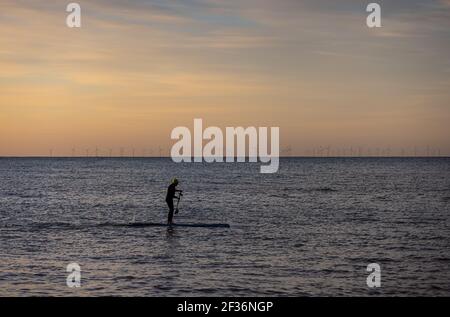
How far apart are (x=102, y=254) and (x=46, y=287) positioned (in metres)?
6.17

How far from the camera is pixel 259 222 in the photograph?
37656 mm

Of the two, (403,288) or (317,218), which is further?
(317,218)

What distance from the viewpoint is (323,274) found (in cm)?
2089

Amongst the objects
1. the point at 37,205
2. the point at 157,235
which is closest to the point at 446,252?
the point at 157,235

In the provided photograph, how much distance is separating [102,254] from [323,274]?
9.10 m

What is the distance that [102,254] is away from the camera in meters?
24.5
